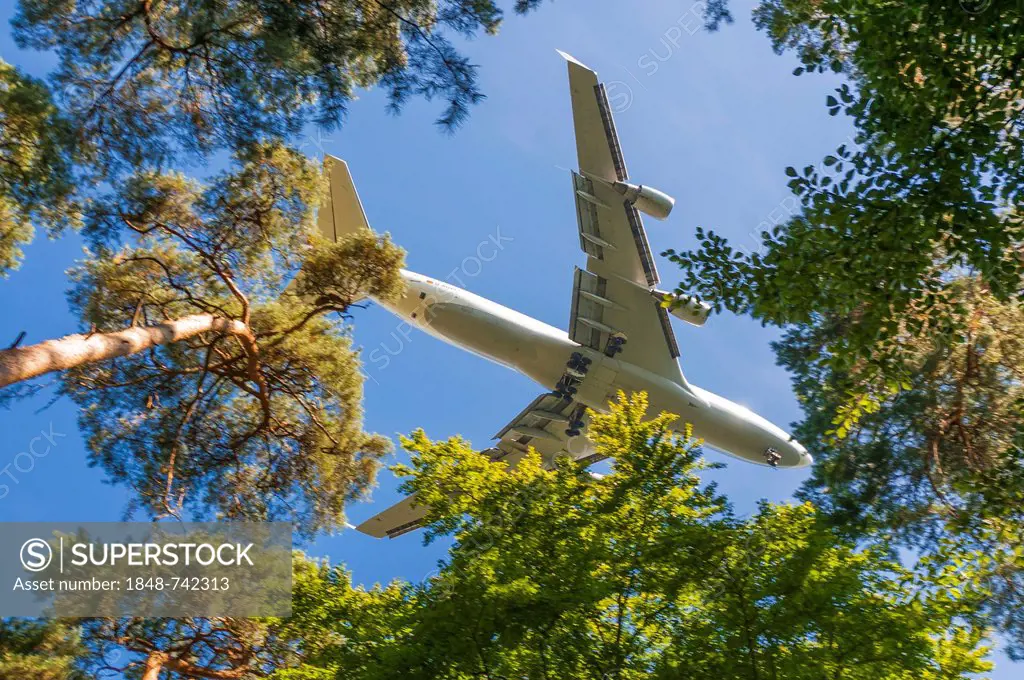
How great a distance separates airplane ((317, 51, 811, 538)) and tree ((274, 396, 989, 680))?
1399 cm

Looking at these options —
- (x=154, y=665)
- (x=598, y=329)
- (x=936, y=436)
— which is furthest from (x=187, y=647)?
(x=598, y=329)

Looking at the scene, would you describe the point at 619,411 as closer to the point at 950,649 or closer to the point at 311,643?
the point at 950,649

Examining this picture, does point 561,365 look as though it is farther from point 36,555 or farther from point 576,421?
point 36,555

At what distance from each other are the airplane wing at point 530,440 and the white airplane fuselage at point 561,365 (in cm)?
108

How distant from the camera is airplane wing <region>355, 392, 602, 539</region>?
27703mm

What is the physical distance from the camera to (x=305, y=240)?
14.0m

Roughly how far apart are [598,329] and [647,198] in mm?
4821

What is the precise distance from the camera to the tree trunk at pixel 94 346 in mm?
8867

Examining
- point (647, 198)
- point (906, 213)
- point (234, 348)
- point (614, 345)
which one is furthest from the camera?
point (614, 345)

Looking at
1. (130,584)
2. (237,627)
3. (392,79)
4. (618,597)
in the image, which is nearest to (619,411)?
(618,597)

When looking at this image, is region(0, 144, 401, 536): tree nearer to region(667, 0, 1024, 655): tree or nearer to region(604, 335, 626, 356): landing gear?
region(667, 0, 1024, 655): tree

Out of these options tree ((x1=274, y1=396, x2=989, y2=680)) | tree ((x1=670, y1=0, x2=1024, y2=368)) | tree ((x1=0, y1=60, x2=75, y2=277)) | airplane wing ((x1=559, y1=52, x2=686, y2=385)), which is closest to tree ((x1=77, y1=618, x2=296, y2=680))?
tree ((x1=274, y1=396, x2=989, y2=680))

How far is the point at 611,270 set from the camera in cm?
2695

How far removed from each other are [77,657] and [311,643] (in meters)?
5.34
